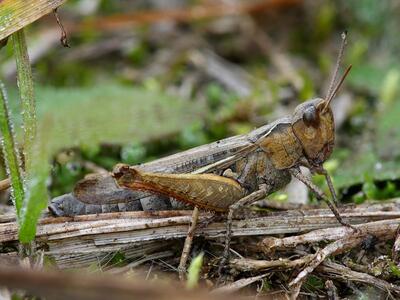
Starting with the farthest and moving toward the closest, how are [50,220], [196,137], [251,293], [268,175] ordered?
[196,137]
[268,175]
[50,220]
[251,293]

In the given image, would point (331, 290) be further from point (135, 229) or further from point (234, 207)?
point (135, 229)

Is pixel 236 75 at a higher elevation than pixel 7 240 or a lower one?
higher

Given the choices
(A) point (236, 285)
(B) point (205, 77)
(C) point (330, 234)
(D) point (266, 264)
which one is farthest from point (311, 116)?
(B) point (205, 77)

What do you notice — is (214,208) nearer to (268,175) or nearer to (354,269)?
(268,175)

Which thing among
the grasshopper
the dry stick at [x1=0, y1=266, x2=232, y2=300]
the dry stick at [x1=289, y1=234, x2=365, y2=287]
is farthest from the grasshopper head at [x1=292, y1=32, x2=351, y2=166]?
the dry stick at [x1=0, y1=266, x2=232, y2=300]

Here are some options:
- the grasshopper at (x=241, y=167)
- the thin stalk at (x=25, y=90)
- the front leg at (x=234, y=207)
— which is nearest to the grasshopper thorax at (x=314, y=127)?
the grasshopper at (x=241, y=167)

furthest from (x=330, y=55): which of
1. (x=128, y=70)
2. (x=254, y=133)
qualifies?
(x=254, y=133)

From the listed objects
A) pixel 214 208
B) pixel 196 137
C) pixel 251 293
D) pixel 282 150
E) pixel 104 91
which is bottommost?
pixel 251 293

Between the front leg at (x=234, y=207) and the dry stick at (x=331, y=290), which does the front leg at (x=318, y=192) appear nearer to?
the front leg at (x=234, y=207)
